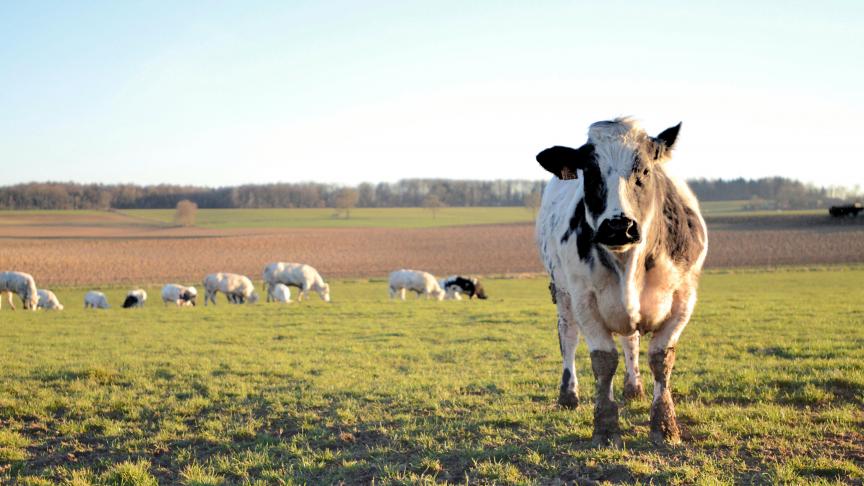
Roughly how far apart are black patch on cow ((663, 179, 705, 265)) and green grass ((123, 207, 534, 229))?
90991mm

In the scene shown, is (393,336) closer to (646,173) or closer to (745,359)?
(745,359)

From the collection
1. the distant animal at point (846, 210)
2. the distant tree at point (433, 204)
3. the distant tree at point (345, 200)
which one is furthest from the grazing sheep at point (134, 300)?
the distant tree at point (433, 204)

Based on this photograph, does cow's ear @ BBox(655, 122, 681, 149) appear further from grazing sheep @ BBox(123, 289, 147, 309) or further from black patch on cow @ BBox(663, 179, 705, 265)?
grazing sheep @ BBox(123, 289, 147, 309)

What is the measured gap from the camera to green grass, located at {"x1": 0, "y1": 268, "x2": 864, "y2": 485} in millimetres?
5012

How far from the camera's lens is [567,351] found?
713 centimetres

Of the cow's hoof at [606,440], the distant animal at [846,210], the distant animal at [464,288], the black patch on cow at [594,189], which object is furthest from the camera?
the distant animal at [846,210]

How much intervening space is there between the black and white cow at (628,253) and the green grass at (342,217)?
91.1m

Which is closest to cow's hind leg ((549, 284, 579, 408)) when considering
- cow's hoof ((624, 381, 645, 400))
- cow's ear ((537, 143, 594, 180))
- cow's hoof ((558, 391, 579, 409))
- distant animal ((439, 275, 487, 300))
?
cow's hoof ((558, 391, 579, 409))

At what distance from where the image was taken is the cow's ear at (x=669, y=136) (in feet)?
16.8

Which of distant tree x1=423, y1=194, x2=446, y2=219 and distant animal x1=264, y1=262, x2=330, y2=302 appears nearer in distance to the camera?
distant animal x1=264, y1=262, x2=330, y2=302

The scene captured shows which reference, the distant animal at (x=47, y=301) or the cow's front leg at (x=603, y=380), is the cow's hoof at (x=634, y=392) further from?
the distant animal at (x=47, y=301)

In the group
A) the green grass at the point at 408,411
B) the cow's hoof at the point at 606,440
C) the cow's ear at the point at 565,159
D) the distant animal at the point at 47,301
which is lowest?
the distant animal at the point at 47,301

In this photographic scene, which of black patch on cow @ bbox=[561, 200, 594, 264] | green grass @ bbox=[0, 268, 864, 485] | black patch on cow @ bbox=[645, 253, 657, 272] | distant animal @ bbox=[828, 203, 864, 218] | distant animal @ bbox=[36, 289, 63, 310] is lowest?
distant animal @ bbox=[36, 289, 63, 310]

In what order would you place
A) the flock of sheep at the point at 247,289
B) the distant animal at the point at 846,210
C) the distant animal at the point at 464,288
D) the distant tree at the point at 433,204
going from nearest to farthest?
the flock of sheep at the point at 247,289 → the distant animal at the point at 464,288 → the distant animal at the point at 846,210 → the distant tree at the point at 433,204
